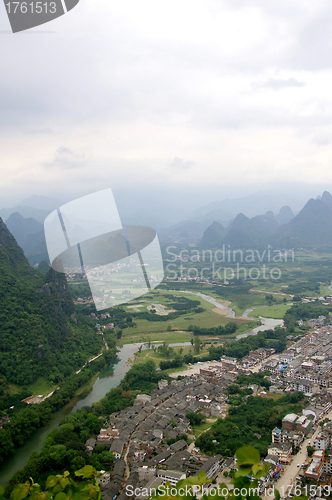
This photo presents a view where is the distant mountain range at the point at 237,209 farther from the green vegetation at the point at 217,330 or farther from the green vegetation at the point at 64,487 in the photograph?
the green vegetation at the point at 64,487

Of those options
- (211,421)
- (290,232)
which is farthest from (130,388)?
(290,232)

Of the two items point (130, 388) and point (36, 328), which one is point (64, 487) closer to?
point (130, 388)

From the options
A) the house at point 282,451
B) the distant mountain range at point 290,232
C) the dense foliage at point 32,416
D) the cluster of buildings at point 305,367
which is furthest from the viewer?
the distant mountain range at point 290,232

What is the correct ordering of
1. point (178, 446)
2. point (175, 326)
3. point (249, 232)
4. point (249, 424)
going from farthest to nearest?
point (249, 232) < point (175, 326) < point (249, 424) < point (178, 446)

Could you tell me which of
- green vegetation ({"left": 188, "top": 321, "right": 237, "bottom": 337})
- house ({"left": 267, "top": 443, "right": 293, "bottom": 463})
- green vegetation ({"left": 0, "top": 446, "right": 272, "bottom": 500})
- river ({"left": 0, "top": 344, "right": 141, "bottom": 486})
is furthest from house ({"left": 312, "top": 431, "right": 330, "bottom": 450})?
green vegetation ({"left": 188, "top": 321, "right": 237, "bottom": 337})

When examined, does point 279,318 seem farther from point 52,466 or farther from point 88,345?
point 52,466

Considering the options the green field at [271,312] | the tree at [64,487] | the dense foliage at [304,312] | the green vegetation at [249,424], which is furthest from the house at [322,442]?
the green field at [271,312]

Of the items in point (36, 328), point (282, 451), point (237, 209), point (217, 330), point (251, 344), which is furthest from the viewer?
point (237, 209)
